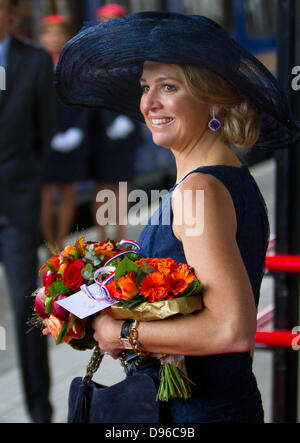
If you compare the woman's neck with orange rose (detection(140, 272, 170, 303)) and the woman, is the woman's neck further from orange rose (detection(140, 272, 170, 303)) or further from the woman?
orange rose (detection(140, 272, 170, 303))

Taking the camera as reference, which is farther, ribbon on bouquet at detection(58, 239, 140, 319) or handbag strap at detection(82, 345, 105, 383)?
handbag strap at detection(82, 345, 105, 383)

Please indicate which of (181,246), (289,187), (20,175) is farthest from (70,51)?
(20,175)

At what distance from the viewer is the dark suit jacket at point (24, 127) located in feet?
11.4

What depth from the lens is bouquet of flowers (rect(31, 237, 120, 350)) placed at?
5.31 ft

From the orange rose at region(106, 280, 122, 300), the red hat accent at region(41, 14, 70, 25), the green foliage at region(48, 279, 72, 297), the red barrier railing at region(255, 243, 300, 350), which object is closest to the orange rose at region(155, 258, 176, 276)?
the orange rose at region(106, 280, 122, 300)

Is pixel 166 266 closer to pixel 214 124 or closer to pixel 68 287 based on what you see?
pixel 68 287

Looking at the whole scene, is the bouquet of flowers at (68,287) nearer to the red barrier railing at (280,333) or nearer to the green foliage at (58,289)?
the green foliage at (58,289)

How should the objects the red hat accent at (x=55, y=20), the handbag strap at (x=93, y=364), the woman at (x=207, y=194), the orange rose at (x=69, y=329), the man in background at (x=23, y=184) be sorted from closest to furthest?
the woman at (x=207, y=194) → the orange rose at (x=69, y=329) → the handbag strap at (x=93, y=364) → the man in background at (x=23, y=184) → the red hat accent at (x=55, y=20)

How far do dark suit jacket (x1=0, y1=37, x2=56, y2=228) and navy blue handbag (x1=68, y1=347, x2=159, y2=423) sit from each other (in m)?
1.91

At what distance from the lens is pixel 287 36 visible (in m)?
2.43

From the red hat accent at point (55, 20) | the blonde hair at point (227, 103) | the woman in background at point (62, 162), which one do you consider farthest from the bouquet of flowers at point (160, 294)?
the red hat accent at point (55, 20)

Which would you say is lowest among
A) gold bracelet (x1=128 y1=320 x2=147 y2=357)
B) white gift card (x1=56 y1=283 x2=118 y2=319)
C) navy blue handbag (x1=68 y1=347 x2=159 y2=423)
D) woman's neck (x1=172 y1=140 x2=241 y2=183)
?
navy blue handbag (x1=68 y1=347 x2=159 y2=423)

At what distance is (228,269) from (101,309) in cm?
31

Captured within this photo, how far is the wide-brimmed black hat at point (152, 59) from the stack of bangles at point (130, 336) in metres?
0.60
